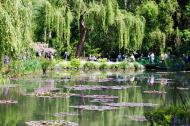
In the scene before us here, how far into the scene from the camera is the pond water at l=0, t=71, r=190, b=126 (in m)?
14.4

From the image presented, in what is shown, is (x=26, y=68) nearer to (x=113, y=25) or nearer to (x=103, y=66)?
(x=103, y=66)

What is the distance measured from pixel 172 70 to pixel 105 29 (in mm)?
7156

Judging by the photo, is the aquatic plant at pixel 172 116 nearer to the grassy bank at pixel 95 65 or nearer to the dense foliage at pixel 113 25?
the dense foliage at pixel 113 25

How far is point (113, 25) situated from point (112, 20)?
1.20 meters

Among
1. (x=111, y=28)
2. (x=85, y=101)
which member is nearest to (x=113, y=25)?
(x=111, y=28)

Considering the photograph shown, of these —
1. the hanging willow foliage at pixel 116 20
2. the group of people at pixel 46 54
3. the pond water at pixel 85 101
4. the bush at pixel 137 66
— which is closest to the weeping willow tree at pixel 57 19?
the hanging willow foliage at pixel 116 20

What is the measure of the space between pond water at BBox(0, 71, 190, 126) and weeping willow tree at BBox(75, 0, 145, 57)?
11.0m

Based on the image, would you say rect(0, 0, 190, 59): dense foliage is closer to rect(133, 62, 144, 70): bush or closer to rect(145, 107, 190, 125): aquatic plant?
rect(133, 62, 144, 70): bush

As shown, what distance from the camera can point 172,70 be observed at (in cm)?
4084

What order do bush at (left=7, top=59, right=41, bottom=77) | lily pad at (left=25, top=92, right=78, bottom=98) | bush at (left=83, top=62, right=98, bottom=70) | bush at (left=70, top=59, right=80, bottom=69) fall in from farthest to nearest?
1. bush at (left=83, top=62, right=98, bottom=70)
2. bush at (left=70, top=59, right=80, bottom=69)
3. bush at (left=7, top=59, right=41, bottom=77)
4. lily pad at (left=25, top=92, right=78, bottom=98)

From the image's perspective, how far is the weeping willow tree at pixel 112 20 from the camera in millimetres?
37531

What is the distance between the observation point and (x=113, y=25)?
38.8 m

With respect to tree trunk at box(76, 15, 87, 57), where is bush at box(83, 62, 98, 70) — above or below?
below

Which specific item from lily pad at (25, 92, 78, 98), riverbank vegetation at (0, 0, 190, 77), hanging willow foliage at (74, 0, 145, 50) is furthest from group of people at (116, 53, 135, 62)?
lily pad at (25, 92, 78, 98)
